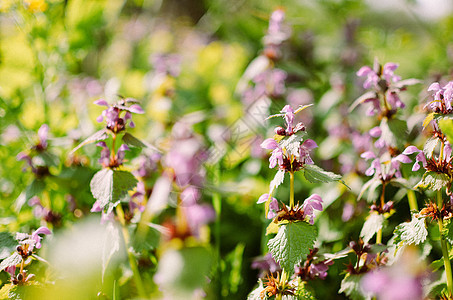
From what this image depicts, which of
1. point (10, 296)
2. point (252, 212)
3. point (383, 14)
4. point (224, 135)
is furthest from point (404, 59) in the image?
point (383, 14)

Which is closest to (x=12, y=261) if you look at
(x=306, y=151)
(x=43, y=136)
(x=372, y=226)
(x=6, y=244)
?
(x=6, y=244)

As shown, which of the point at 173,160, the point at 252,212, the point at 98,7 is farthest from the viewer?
the point at 98,7

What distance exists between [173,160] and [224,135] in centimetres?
131

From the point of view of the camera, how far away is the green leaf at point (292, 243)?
86 centimetres

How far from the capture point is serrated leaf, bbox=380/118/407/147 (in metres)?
1.04

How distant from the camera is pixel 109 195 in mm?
958

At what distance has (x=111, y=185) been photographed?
981mm

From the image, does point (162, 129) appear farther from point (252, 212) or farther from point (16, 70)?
point (16, 70)

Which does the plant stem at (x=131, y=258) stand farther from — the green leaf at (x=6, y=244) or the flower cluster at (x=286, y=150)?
the flower cluster at (x=286, y=150)

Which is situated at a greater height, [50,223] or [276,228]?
[276,228]

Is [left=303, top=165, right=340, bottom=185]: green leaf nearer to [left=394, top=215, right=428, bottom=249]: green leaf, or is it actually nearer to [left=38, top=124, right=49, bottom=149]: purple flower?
[left=394, top=215, right=428, bottom=249]: green leaf

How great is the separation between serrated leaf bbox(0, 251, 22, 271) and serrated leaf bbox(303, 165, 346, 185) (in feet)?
2.40

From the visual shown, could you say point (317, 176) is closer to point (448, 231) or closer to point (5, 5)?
point (448, 231)

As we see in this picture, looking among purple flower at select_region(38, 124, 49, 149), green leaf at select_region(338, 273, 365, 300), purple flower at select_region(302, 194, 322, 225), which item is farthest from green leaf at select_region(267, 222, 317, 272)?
purple flower at select_region(38, 124, 49, 149)
